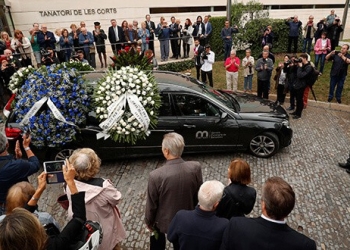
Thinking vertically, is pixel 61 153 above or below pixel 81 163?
below

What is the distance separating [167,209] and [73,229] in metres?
1.21

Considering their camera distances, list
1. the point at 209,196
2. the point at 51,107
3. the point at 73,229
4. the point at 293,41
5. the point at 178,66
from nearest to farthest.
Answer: the point at 73,229 < the point at 209,196 < the point at 51,107 < the point at 178,66 < the point at 293,41

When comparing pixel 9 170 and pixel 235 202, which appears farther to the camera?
pixel 9 170

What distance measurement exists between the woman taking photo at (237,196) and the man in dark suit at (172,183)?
38 cm

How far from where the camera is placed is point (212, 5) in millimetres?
21172

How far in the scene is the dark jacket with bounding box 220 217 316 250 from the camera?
2.18m

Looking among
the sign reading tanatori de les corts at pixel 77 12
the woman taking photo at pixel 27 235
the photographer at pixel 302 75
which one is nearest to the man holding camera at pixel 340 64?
the photographer at pixel 302 75

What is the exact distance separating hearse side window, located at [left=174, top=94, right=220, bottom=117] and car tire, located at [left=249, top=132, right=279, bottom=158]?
1.11 meters

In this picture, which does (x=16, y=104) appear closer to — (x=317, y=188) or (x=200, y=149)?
(x=200, y=149)

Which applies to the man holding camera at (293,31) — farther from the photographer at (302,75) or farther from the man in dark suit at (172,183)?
the man in dark suit at (172,183)

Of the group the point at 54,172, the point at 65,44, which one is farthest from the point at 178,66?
the point at 54,172

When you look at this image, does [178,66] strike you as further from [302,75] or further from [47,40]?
[302,75]

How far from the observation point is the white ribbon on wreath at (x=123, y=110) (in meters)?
5.43

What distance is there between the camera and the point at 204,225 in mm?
2508
